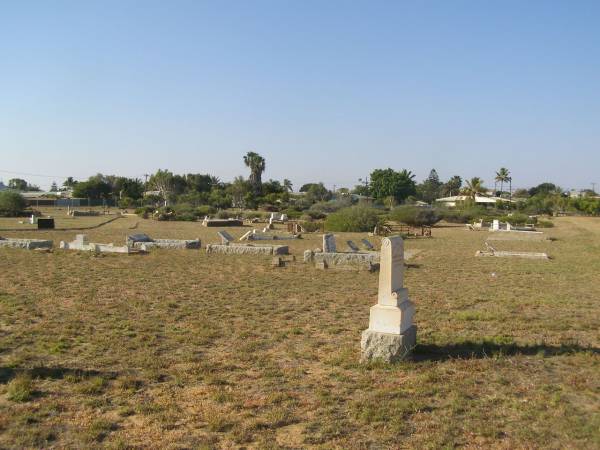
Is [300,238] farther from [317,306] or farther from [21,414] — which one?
[21,414]

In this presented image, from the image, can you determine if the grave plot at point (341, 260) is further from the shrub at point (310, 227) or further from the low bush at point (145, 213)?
the low bush at point (145, 213)

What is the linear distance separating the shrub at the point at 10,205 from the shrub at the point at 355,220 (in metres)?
30.3

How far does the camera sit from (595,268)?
16406 millimetres

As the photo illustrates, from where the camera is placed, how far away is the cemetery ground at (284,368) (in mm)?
4625

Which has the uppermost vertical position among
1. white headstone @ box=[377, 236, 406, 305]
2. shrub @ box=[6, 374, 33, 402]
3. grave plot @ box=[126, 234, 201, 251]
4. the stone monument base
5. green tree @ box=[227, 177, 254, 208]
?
green tree @ box=[227, 177, 254, 208]

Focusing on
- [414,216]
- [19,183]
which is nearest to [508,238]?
[414,216]

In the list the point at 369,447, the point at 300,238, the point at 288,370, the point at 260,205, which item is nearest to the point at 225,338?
the point at 288,370

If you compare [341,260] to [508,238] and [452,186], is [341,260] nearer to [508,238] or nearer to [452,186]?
[508,238]

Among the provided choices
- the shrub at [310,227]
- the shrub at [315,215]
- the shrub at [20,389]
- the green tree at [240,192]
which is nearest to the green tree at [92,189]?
the green tree at [240,192]

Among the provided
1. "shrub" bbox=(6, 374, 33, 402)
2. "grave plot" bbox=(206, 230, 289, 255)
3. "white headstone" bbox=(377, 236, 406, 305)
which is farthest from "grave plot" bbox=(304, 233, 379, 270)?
"shrub" bbox=(6, 374, 33, 402)

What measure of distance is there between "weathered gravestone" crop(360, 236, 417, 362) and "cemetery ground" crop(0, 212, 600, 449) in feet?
0.74

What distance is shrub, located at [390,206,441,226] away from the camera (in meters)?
41.9

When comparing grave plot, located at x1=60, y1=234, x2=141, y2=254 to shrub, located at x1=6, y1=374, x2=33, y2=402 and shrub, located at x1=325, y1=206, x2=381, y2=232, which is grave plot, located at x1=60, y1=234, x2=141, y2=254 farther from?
shrub, located at x1=325, y1=206, x2=381, y2=232

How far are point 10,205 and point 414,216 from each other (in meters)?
35.2
